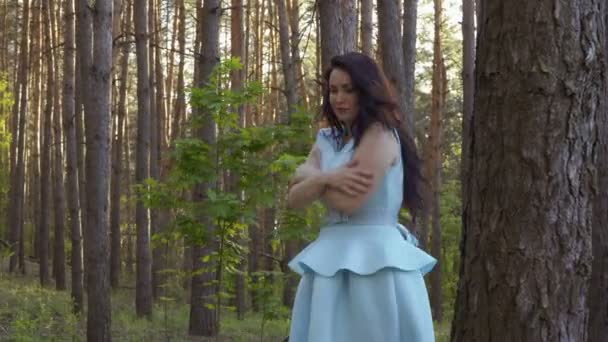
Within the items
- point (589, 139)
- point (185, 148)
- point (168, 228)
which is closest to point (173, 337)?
point (168, 228)

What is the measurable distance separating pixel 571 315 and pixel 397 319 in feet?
2.24

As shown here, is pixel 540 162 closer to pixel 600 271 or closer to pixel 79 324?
pixel 600 271

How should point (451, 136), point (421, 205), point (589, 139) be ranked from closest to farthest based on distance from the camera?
point (589, 139) < point (421, 205) < point (451, 136)

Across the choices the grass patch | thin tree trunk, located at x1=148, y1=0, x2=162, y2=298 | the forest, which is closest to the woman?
the forest

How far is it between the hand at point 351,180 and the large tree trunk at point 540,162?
454 millimetres

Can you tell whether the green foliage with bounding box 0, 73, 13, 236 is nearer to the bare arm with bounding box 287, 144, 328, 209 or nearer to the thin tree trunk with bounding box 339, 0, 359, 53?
the thin tree trunk with bounding box 339, 0, 359, 53

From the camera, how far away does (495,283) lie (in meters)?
3.39

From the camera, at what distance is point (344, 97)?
149 inches

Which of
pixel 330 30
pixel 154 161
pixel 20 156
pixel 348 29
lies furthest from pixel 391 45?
pixel 20 156

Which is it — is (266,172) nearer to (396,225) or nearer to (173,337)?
(396,225)

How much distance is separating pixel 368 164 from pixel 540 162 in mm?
668

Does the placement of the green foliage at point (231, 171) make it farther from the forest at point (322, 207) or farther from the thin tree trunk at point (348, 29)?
the thin tree trunk at point (348, 29)

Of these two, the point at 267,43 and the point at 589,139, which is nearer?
the point at 589,139

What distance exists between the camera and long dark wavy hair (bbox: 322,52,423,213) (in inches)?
147
